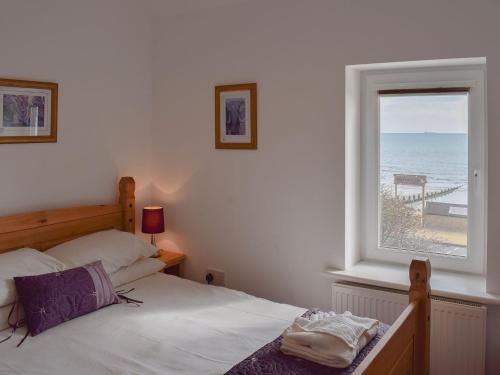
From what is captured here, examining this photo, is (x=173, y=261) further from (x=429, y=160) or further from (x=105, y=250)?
(x=429, y=160)

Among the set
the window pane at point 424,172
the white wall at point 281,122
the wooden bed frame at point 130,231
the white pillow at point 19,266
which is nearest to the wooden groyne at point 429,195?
the window pane at point 424,172

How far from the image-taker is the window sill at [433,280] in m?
2.50

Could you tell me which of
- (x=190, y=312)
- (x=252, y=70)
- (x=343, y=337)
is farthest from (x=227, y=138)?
(x=343, y=337)

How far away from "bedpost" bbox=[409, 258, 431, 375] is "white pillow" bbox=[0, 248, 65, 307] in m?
1.78

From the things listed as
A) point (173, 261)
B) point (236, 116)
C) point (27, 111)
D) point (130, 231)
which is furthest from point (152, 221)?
point (27, 111)

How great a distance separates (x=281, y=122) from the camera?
3.11 metres

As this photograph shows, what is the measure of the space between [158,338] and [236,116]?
63.4 inches

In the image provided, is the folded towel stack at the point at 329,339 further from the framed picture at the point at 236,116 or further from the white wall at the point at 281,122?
the framed picture at the point at 236,116

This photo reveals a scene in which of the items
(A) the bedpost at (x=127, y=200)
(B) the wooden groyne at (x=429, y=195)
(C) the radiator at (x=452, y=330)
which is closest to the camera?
(C) the radiator at (x=452, y=330)

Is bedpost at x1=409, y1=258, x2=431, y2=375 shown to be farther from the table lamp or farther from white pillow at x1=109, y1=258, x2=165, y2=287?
the table lamp

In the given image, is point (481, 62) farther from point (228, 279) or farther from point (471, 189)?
point (228, 279)

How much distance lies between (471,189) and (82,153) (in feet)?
7.89

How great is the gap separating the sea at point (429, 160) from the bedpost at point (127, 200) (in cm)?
171

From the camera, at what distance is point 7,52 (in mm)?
2768
